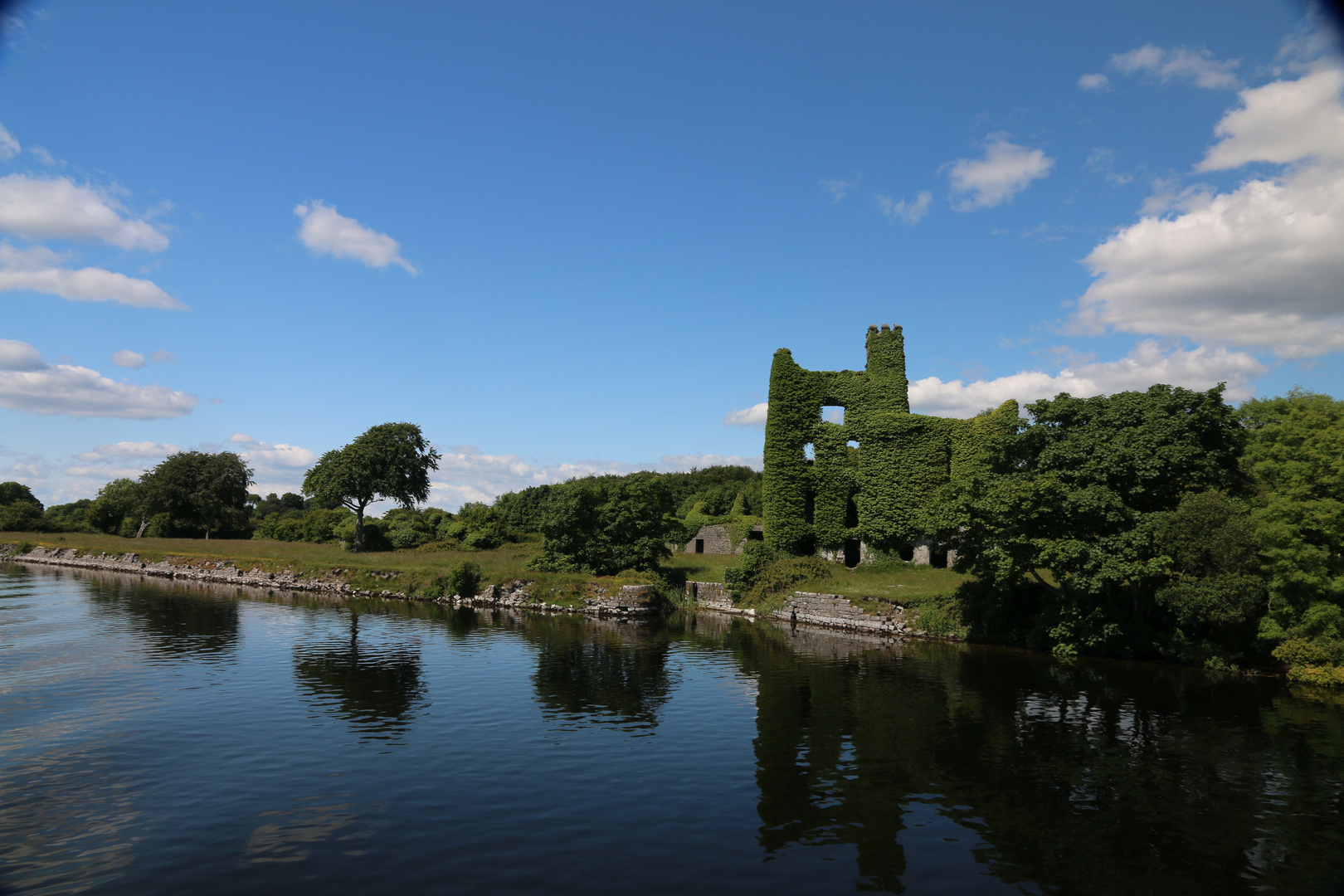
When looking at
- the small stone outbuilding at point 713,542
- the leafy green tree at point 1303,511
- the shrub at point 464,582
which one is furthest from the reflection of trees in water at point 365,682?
the small stone outbuilding at point 713,542

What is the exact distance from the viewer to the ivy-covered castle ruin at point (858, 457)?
55.0 metres

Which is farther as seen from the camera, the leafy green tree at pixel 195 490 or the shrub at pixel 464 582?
the leafy green tree at pixel 195 490

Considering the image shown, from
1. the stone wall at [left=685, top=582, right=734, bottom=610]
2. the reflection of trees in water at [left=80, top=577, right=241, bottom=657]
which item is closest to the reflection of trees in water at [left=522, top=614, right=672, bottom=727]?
the stone wall at [left=685, top=582, right=734, bottom=610]

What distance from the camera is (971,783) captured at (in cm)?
1773

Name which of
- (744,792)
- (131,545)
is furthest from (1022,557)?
(131,545)

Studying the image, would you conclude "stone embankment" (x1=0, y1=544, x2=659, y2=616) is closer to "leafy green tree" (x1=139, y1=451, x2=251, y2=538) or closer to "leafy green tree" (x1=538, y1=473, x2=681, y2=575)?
"leafy green tree" (x1=538, y1=473, x2=681, y2=575)

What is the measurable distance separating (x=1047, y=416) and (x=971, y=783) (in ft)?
78.9

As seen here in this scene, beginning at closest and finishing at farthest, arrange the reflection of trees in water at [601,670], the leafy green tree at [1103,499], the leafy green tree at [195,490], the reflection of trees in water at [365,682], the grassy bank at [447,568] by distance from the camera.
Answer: the reflection of trees in water at [365,682] → the reflection of trees in water at [601,670] → the leafy green tree at [1103,499] → the grassy bank at [447,568] → the leafy green tree at [195,490]

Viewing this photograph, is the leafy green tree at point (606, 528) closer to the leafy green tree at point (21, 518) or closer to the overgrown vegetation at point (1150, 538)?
the overgrown vegetation at point (1150, 538)

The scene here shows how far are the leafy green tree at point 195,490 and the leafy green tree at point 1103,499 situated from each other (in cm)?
9471

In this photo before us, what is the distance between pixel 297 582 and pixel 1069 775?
62.9 meters

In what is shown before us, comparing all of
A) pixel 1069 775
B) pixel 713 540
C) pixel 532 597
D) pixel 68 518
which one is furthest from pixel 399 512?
pixel 1069 775

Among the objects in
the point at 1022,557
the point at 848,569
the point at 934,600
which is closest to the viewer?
the point at 1022,557

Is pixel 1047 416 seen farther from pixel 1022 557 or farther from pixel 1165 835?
pixel 1165 835
